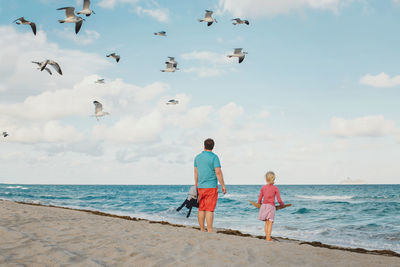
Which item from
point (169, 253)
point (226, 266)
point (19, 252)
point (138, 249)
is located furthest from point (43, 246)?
point (226, 266)

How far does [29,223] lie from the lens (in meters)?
6.73

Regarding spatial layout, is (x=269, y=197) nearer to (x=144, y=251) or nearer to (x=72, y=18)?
(x=144, y=251)

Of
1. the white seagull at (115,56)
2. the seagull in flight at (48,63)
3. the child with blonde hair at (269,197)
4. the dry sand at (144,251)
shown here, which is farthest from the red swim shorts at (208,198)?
the white seagull at (115,56)

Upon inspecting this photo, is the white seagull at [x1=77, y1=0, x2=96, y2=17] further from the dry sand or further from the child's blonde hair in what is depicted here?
the child's blonde hair

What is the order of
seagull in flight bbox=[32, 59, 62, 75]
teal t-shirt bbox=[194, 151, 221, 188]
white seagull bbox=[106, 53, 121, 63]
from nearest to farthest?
teal t-shirt bbox=[194, 151, 221, 188] < seagull in flight bbox=[32, 59, 62, 75] < white seagull bbox=[106, 53, 121, 63]

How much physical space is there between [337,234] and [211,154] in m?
7.08

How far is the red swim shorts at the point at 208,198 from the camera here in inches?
268

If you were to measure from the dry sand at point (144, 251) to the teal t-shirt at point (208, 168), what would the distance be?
97 cm

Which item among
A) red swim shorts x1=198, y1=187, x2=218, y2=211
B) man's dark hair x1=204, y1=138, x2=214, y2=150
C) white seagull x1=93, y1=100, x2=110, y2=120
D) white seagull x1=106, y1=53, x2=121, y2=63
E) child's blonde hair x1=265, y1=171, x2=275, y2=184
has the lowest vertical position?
red swim shorts x1=198, y1=187, x2=218, y2=211

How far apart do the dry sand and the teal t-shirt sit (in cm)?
97

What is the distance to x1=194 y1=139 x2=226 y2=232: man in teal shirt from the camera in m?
6.77

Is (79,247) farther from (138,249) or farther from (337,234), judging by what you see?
(337,234)

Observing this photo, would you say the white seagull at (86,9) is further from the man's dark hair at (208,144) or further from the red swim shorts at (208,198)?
the red swim shorts at (208,198)

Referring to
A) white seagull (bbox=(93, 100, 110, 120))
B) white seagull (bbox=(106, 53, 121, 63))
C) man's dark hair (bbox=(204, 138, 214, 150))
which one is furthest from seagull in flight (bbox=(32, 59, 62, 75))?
man's dark hair (bbox=(204, 138, 214, 150))
